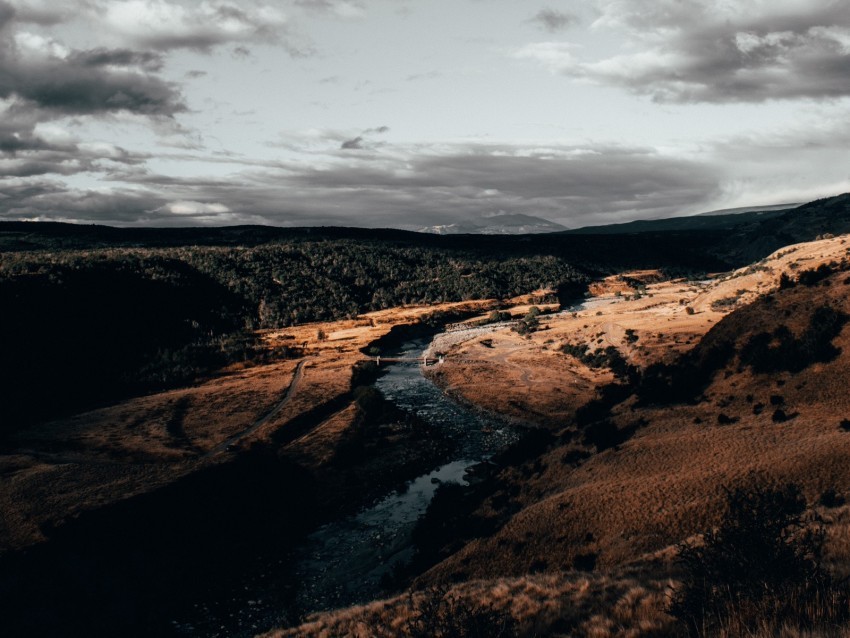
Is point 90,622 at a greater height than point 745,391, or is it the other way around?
point 745,391

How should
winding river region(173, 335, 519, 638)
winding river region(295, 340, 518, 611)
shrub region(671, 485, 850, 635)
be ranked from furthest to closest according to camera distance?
winding river region(295, 340, 518, 611) → winding river region(173, 335, 519, 638) → shrub region(671, 485, 850, 635)

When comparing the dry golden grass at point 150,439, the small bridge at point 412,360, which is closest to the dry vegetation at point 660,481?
the dry golden grass at point 150,439

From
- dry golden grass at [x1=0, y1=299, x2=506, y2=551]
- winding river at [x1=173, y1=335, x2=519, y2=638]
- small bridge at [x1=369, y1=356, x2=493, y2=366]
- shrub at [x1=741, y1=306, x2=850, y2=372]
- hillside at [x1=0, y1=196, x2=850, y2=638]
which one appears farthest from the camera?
small bridge at [x1=369, y1=356, x2=493, y2=366]

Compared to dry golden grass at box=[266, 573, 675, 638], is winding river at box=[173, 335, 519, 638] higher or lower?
lower

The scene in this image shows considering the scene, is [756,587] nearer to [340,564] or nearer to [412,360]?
[340,564]

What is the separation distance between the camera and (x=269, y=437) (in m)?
55.9

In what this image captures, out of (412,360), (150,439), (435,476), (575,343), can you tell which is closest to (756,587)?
(435,476)

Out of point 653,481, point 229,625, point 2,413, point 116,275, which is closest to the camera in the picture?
point 229,625

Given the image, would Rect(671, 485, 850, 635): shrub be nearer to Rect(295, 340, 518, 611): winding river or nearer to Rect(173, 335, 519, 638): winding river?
Rect(173, 335, 519, 638): winding river

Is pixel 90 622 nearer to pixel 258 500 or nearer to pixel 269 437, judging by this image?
pixel 258 500

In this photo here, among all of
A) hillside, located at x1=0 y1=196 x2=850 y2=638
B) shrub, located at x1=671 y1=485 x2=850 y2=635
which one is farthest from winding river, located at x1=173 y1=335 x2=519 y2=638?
shrub, located at x1=671 y1=485 x2=850 y2=635

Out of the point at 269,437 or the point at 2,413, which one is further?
the point at 2,413

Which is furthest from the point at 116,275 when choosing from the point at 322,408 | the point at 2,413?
the point at 322,408

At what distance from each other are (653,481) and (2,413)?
74.4 metres
